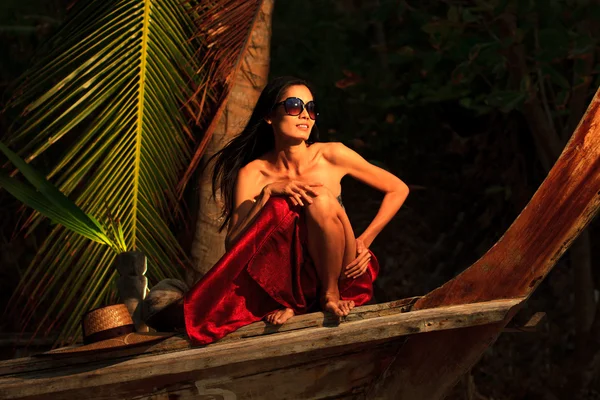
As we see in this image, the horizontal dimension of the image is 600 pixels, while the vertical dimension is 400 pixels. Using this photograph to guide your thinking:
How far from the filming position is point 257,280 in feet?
14.7

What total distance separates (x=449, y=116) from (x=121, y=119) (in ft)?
11.3

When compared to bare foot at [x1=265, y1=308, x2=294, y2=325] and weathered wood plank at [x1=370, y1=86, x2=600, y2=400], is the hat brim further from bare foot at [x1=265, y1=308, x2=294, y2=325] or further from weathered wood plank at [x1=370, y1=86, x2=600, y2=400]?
weathered wood plank at [x1=370, y1=86, x2=600, y2=400]

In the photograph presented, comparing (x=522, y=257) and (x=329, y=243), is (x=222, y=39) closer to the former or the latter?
(x=329, y=243)

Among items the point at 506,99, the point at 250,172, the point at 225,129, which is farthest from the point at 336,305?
the point at 506,99

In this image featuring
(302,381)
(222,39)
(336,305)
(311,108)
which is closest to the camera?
(302,381)

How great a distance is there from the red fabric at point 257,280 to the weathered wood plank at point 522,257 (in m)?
0.55

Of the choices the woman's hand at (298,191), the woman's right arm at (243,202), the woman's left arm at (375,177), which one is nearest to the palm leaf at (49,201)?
the woman's right arm at (243,202)

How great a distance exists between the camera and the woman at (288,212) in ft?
14.5

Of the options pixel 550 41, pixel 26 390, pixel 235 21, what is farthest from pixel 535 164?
pixel 26 390

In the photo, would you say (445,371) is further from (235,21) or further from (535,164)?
(535,164)

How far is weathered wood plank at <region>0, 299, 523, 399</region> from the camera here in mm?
4000

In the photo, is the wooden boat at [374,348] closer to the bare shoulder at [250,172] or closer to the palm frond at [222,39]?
the bare shoulder at [250,172]

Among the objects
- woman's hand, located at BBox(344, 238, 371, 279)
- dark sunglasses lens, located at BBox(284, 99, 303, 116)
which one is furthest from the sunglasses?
woman's hand, located at BBox(344, 238, 371, 279)

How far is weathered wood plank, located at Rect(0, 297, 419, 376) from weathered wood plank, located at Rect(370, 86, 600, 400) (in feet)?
0.90
